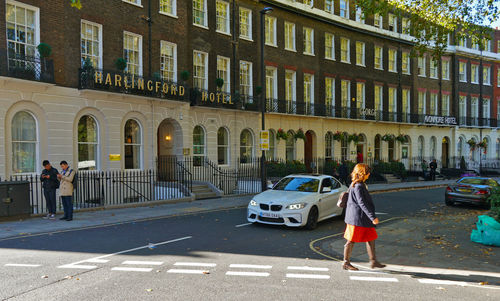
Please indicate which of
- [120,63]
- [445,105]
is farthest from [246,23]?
[445,105]

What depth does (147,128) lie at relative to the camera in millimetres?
19812

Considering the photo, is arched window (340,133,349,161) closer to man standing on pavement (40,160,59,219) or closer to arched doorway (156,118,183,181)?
arched doorway (156,118,183,181)

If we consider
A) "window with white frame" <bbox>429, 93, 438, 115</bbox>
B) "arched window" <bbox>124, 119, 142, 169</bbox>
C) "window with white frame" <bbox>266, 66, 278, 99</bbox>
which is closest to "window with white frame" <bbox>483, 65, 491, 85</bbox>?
"window with white frame" <bbox>429, 93, 438, 115</bbox>

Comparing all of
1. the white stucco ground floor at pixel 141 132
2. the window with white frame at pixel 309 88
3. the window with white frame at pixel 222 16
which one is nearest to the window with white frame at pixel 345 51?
the window with white frame at pixel 309 88

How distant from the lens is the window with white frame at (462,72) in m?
42.4

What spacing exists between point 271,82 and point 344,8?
10085mm

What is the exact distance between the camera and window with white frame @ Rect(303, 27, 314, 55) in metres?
29.9

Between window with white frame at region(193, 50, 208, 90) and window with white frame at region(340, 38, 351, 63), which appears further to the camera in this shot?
window with white frame at region(340, 38, 351, 63)

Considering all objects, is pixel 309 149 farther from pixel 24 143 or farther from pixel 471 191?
pixel 24 143

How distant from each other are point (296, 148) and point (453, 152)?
818 inches

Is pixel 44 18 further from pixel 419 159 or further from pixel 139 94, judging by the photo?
pixel 419 159

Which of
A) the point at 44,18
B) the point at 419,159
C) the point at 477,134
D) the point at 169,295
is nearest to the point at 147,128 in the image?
the point at 44,18

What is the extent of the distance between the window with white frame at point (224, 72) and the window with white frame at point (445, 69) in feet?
84.9

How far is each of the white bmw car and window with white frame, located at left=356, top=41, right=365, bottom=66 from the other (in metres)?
23.7
